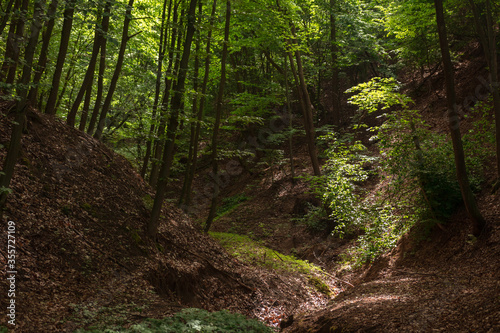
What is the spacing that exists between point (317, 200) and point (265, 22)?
823 cm

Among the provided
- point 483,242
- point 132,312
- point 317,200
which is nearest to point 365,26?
point 317,200

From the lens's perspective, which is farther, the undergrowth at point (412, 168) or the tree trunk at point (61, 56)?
the undergrowth at point (412, 168)

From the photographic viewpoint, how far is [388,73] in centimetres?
1969

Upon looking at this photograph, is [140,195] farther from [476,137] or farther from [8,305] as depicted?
[476,137]

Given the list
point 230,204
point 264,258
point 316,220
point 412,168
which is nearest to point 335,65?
point 316,220

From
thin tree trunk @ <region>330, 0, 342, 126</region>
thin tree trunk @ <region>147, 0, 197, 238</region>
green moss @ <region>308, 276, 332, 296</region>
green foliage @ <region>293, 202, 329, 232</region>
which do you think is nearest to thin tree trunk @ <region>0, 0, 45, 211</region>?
thin tree trunk @ <region>147, 0, 197, 238</region>

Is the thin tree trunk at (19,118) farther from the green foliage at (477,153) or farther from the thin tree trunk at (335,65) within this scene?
the thin tree trunk at (335,65)

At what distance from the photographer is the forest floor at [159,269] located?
505cm

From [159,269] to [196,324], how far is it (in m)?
2.21

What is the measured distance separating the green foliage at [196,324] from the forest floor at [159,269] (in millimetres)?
291

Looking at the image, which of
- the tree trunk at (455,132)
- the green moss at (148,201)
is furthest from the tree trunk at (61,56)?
the tree trunk at (455,132)

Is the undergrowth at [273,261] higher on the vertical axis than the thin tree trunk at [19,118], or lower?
lower

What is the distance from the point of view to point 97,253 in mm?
6578

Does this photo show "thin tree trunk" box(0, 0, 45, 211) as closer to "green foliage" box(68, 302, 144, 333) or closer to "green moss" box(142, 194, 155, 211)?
"green foliage" box(68, 302, 144, 333)
